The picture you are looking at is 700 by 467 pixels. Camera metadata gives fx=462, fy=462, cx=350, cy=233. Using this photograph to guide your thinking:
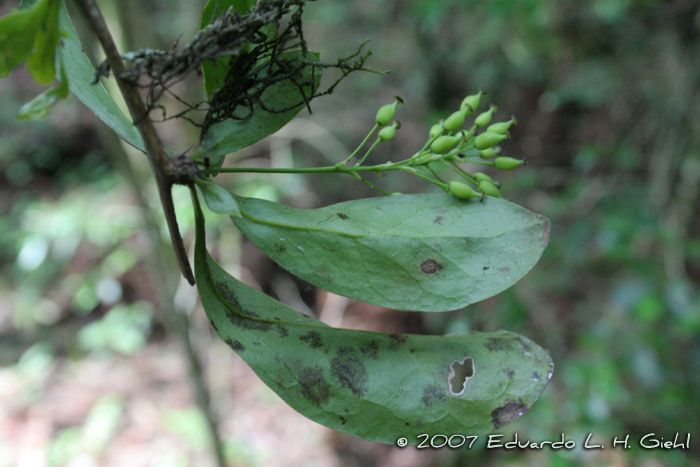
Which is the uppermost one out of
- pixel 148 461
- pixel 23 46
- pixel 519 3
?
pixel 519 3

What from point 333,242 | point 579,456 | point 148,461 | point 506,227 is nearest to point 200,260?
point 333,242

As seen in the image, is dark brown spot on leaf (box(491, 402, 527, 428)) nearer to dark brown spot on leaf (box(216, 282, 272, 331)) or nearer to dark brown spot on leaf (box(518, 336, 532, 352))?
dark brown spot on leaf (box(518, 336, 532, 352))

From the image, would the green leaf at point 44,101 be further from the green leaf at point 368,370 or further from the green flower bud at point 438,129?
the green flower bud at point 438,129

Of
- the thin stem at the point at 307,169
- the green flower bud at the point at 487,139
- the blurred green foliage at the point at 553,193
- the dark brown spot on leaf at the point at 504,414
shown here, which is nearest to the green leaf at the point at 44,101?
the thin stem at the point at 307,169

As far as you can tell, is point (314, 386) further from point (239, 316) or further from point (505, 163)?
point (505, 163)

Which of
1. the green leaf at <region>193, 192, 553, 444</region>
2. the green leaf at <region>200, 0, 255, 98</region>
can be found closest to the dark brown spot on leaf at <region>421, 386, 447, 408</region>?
the green leaf at <region>193, 192, 553, 444</region>

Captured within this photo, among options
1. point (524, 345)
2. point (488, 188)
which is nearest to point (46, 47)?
point (488, 188)

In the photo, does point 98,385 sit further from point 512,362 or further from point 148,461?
point 512,362
